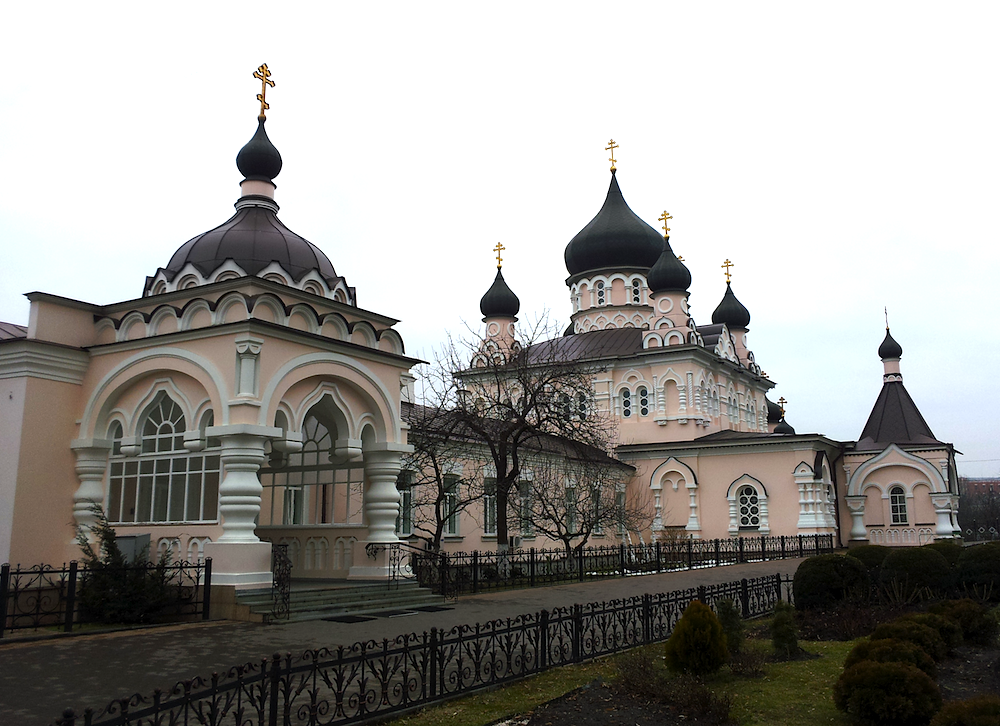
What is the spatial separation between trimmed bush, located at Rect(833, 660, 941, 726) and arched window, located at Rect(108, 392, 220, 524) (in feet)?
32.0

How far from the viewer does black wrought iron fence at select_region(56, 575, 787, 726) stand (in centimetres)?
559

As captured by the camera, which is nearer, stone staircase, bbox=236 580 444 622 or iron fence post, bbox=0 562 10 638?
iron fence post, bbox=0 562 10 638

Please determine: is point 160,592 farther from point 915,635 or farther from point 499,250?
point 499,250

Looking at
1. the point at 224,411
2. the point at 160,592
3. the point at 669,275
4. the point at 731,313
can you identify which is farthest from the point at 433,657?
the point at 731,313

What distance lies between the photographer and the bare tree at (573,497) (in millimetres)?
21891

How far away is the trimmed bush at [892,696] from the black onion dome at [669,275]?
90.2ft

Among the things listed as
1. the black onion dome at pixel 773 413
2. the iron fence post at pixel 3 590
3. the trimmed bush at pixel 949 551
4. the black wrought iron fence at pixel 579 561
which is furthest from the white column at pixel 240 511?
the black onion dome at pixel 773 413

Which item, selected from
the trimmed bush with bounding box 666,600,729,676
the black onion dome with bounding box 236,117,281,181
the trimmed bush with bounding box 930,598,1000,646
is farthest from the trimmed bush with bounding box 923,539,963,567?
the black onion dome with bounding box 236,117,281,181

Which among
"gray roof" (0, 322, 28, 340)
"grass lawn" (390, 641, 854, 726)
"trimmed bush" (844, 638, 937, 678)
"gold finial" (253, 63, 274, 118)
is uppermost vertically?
"gold finial" (253, 63, 274, 118)

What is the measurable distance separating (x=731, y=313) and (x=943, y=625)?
32.8m

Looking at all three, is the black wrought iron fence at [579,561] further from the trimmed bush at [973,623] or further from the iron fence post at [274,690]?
the iron fence post at [274,690]

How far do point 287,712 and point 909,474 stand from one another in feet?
98.5

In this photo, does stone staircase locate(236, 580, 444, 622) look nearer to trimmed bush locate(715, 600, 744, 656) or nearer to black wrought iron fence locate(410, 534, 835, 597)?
black wrought iron fence locate(410, 534, 835, 597)

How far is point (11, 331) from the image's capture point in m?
15.4
